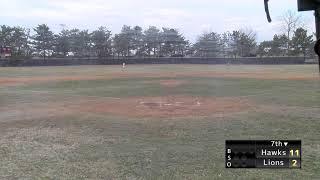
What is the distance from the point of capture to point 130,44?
73312 mm

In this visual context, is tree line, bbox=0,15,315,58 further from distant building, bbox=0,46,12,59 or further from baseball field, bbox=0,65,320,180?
baseball field, bbox=0,65,320,180

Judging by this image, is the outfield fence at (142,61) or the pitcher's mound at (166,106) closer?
the pitcher's mound at (166,106)

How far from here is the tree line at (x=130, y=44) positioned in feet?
229

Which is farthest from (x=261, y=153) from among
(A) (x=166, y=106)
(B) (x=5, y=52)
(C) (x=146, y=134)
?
(B) (x=5, y=52)

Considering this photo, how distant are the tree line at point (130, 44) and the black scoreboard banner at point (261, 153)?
6616 centimetres

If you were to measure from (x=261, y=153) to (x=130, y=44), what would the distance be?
71.2 m

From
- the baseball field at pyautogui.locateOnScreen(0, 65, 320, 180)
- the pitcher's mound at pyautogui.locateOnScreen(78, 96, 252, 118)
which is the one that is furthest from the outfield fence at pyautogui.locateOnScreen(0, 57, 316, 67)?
the pitcher's mound at pyautogui.locateOnScreen(78, 96, 252, 118)

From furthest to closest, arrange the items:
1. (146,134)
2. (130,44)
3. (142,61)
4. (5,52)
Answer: (130,44)
(142,61)
(5,52)
(146,134)

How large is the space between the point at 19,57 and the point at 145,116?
5419 cm

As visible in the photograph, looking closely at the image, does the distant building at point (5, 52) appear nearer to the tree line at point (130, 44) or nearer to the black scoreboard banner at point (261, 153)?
the tree line at point (130, 44)

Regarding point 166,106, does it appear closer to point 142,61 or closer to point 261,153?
point 261,153

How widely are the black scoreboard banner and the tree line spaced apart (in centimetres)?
6616

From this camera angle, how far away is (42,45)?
2798 inches

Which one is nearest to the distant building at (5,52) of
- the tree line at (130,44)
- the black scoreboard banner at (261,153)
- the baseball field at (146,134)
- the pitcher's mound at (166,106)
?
the tree line at (130,44)
